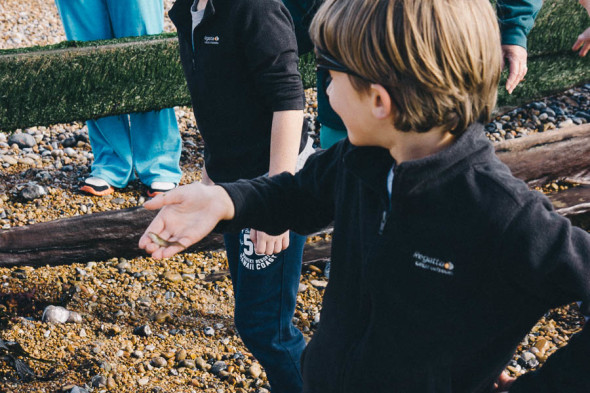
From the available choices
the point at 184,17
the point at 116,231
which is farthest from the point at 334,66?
the point at 116,231

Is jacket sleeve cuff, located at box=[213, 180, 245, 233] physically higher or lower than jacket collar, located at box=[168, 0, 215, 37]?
lower

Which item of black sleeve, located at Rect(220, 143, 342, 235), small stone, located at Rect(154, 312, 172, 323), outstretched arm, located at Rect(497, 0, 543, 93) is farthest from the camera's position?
small stone, located at Rect(154, 312, 172, 323)

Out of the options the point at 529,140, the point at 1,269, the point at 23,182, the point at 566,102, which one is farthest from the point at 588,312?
the point at 566,102

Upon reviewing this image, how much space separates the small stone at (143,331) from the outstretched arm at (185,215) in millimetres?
1770

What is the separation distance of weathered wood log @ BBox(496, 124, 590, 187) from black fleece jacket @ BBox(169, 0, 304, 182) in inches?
87.8

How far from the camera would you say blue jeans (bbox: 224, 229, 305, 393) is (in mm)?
2193

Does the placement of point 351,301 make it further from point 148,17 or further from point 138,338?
point 148,17

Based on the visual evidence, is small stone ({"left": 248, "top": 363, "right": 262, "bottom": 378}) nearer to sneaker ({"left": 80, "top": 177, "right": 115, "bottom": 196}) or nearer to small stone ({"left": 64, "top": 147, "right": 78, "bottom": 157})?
sneaker ({"left": 80, "top": 177, "right": 115, "bottom": 196})

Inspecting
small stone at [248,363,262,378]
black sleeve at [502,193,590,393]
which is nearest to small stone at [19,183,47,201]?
small stone at [248,363,262,378]

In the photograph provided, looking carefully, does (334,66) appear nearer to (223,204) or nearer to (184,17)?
(223,204)

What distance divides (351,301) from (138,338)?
193 centimetres

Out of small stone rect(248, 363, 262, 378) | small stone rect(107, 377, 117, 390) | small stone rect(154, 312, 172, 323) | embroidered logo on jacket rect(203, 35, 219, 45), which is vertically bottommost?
small stone rect(154, 312, 172, 323)

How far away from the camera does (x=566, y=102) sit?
19.8 feet

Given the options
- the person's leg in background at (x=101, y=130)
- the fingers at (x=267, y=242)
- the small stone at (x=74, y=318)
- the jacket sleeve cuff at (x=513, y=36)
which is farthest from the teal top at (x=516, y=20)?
the person's leg in background at (x=101, y=130)
